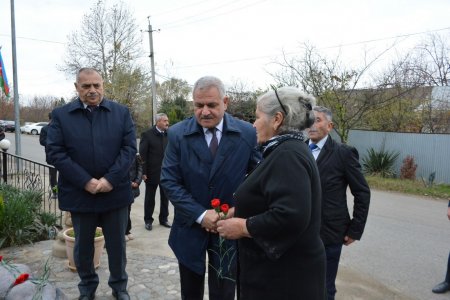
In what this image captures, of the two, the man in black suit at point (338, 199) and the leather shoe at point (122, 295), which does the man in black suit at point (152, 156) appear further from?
the man in black suit at point (338, 199)

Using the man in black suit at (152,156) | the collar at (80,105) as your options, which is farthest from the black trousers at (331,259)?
the man in black suit at (152,156)

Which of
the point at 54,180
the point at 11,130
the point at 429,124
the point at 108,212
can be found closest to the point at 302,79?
the point at 429,124

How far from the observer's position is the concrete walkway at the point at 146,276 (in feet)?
12.6

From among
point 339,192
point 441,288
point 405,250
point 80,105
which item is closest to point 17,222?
point 80,105

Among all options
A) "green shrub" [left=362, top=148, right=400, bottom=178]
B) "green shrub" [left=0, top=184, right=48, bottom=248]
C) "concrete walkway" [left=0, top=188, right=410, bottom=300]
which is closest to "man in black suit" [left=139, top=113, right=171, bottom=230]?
"concrete walkway" [left=0, top=188, right=410, bottom=300]

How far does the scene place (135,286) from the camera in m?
3.96

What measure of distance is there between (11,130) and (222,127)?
1784 inches

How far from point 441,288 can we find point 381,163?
32.0 feet

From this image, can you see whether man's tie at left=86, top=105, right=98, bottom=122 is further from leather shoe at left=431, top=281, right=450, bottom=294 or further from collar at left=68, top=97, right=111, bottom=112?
leather shoe at left=431, top=281, right=450, bottom=294

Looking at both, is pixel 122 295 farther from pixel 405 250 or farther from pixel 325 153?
pixel 405 250

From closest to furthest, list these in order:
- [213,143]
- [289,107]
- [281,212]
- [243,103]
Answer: [281,212] → [289,107] → [213,143] → [243,103]

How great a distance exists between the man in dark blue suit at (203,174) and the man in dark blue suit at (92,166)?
758 mm

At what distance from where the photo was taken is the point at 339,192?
3.24 metres

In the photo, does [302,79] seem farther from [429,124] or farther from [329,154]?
[329,154]
